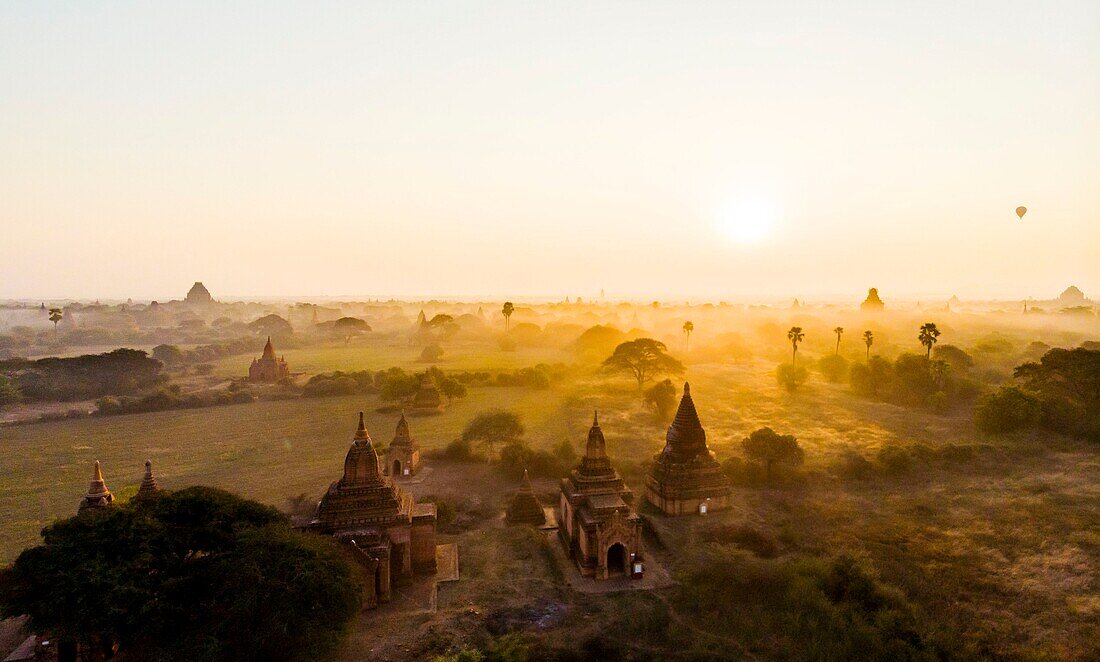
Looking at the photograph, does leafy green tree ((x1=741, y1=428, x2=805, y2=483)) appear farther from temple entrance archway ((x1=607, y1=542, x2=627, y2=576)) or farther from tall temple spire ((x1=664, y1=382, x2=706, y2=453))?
temple entrance archway ((x1=607, y1=542, x2=627, y2=576))

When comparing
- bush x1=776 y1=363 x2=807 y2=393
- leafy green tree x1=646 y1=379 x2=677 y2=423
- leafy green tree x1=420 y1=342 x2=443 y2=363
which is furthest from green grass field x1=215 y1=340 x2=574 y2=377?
bush x1=776 y1=363 x2=807 y2=393

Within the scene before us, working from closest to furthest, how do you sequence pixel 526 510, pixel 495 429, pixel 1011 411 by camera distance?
pixel 526 510 → pixel 495 429 → pixel 1011 411

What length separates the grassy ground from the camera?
16.8 metres

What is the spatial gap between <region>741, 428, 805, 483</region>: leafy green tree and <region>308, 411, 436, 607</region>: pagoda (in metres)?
18.2

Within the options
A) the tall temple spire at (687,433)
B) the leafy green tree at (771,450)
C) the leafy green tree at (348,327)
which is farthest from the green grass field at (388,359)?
the tall temple spire at (687,433)

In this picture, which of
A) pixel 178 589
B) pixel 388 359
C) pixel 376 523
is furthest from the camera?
pixel 388 359

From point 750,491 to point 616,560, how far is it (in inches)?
430

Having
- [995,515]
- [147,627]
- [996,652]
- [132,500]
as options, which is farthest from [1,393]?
[995,515]

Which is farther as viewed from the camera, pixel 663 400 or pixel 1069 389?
pixel 663 400

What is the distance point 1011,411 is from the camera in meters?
35.0

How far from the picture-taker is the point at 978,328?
113 metres

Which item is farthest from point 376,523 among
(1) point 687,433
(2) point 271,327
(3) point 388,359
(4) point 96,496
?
(2) point 271,327

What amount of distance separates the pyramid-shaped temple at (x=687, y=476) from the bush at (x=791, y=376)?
31706 millimetres

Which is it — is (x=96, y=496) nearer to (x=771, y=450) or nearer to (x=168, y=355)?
(x=771, y=450)
